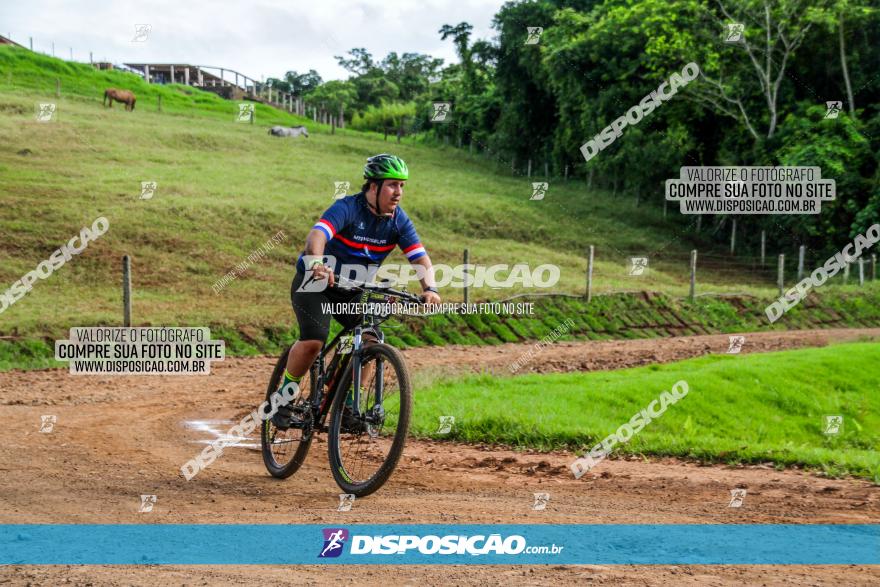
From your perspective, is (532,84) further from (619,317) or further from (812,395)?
(812,395)

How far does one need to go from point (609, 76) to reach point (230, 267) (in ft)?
81.1

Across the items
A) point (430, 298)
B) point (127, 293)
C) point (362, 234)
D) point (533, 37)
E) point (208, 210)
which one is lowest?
point (127, 293)

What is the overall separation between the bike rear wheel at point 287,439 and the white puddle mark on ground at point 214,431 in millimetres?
1510

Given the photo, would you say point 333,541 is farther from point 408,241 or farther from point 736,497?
point 736,497

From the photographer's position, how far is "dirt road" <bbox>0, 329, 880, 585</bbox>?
4.96m

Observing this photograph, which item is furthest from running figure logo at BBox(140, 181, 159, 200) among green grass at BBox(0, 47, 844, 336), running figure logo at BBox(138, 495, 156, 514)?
running figure logo at BBox(138, 495, 156, 514)

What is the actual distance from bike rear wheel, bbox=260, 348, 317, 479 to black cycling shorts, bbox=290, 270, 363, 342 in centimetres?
44

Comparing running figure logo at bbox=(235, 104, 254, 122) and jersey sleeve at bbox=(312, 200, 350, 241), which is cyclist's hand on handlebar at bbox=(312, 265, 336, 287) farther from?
running figure logo at bbox=(235, 104, 254, 122)

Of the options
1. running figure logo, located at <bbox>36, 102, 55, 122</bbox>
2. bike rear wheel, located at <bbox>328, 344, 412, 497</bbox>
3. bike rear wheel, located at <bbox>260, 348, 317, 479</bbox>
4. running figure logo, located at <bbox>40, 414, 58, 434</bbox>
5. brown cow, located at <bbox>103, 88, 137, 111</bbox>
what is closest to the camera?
bike rear wheel, located at <bbox>328, 344, 412, 497</bbox>

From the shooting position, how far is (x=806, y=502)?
6.89 metres

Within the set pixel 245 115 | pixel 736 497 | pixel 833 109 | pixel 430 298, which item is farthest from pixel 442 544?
pixel 245 115

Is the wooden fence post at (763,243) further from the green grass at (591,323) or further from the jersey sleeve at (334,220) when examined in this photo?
the jersey sleeve at (334,220)

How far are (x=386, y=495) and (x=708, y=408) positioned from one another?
926cm

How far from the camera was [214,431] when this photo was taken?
10.6 meters
